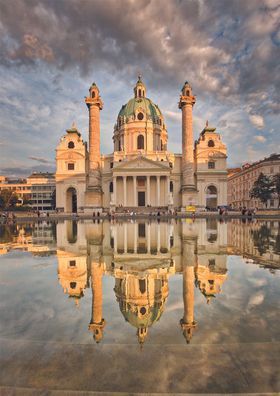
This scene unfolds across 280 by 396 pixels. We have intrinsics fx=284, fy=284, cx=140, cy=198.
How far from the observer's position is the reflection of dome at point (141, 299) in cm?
500

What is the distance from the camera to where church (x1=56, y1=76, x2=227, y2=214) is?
Result: 215ft

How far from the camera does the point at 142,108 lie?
3086 inches

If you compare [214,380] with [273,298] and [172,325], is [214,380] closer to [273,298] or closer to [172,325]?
[172,325]

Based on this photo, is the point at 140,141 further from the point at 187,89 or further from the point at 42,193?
the point at 42,193

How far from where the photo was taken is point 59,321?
5020 mm

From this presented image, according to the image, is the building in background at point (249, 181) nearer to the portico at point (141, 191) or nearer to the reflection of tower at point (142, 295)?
the portico at point (141, 191)

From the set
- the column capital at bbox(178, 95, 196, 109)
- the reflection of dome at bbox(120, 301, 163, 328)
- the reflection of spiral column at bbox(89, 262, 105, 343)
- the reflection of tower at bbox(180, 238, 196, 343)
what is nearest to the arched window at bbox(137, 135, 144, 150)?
the column capital at bbox(178, 95, 196, 109)

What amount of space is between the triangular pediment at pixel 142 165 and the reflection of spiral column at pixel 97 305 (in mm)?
57475

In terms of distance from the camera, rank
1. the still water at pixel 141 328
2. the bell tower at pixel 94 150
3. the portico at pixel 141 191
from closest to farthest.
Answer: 1. the still water at pixel 141 328
2. the bell tower at pixel 94 150
3. the portico at pixel 141 191

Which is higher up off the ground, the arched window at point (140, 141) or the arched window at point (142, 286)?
the arched window at point (140, 141)

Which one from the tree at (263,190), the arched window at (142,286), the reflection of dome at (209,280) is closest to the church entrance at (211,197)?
the tree at (263,190)

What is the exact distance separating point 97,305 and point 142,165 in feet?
200

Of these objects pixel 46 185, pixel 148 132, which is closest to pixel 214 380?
pixel 148 132

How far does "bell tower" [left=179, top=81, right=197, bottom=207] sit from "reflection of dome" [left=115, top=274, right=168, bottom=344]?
58.0 metres
